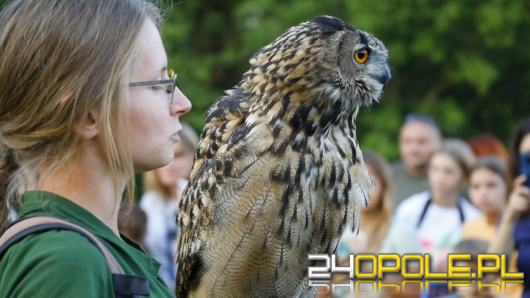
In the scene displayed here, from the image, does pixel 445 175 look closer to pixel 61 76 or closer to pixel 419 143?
pixel 419 143

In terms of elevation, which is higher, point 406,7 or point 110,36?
point 406,7

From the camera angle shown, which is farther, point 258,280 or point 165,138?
point 258,280

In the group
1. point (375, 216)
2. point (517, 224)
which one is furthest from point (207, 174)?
point (375, 216)

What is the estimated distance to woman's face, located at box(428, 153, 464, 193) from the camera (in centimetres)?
543

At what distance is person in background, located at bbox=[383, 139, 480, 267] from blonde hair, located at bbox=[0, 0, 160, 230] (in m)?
3.59

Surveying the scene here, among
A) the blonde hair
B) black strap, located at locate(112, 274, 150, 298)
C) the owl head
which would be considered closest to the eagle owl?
the owl head

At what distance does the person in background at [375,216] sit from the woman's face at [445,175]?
26cm

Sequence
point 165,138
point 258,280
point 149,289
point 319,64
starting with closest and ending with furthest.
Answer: point 149,289 → point 165,138 → point 319,64 → point 258,280

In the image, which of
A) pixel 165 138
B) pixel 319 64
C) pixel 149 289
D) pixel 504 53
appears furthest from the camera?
pixel 504 53

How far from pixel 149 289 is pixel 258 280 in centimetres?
123

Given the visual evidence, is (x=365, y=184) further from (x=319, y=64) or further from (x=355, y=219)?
(x=319, y=64)

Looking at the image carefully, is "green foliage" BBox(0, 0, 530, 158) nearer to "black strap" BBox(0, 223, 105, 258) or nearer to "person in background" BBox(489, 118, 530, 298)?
→ "person in background" BBox(489, 118, 530, 298)

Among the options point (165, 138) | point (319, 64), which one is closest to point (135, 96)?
point (165, 138)

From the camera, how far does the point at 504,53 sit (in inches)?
571
